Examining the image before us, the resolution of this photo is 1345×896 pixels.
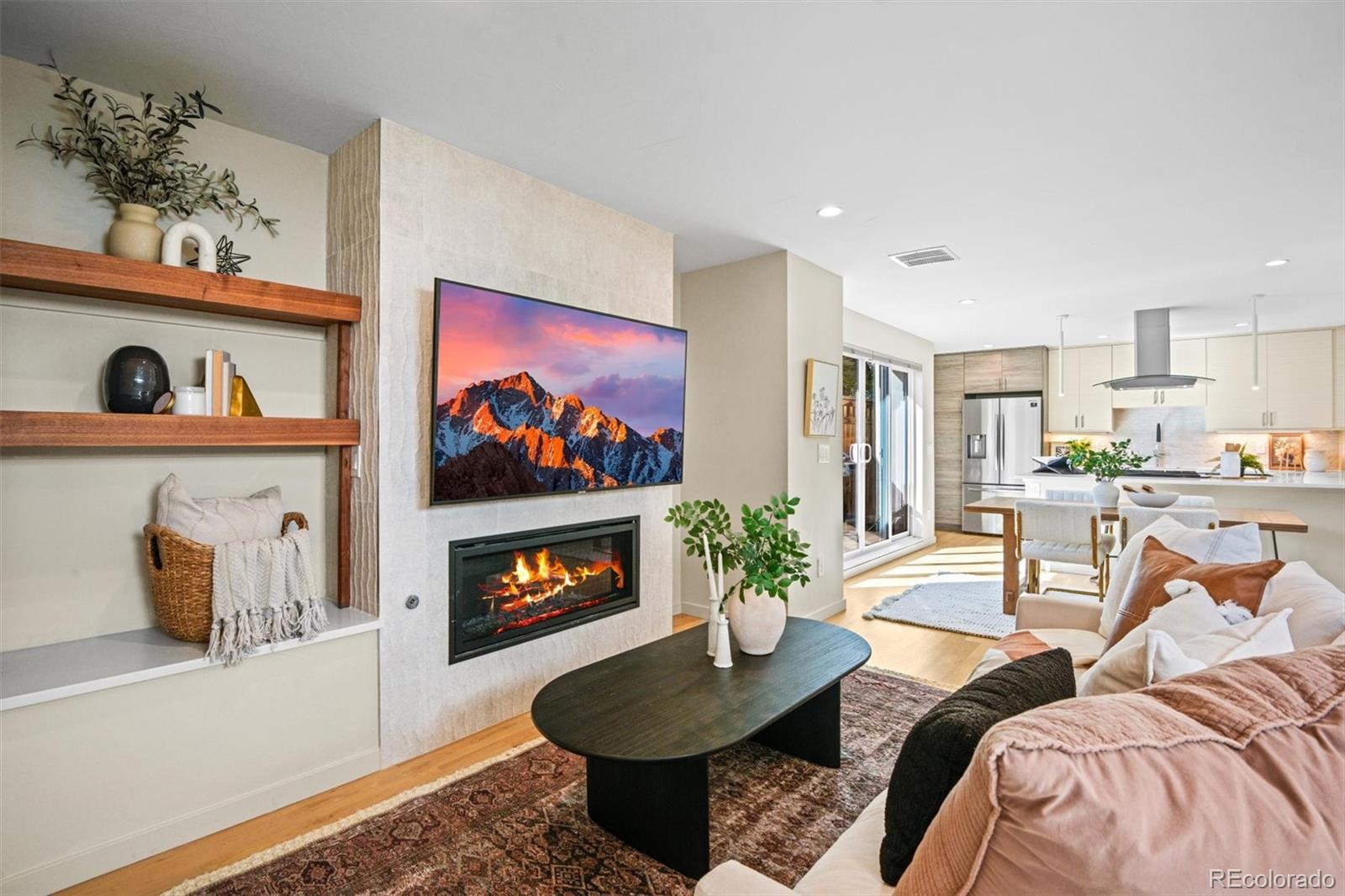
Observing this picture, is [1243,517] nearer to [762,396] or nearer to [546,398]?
[762,396]

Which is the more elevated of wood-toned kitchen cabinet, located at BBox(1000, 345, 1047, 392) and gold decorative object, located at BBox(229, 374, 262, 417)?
wood-toned kitchen cabinet, located at BBox(1000, 345, 1047, 392)

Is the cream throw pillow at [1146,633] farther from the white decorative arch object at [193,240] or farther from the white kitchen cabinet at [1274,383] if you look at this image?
the white kitchen cabinet at [1274,383]

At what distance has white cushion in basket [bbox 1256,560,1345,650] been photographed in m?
1.41

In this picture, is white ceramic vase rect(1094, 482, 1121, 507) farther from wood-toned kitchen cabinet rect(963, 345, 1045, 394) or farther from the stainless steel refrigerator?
wood-toned kitchen cabinet rect(963, 345, 1045, 394)

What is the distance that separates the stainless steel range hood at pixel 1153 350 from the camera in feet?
18.8

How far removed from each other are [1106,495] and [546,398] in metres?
4.00

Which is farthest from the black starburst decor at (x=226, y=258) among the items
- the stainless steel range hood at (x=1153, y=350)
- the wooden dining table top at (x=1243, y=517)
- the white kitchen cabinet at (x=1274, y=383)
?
the white kitchen cabinet at (x=1274, y=383)

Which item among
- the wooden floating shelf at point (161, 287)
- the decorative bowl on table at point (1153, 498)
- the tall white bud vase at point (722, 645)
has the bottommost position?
the tall white bud vase at point (722, 645)

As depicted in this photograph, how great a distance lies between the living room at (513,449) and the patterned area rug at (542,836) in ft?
0.06

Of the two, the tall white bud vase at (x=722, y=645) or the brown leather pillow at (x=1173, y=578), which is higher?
the brown leather pillow at (x=1173, y=578)

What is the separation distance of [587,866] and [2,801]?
5.19ft

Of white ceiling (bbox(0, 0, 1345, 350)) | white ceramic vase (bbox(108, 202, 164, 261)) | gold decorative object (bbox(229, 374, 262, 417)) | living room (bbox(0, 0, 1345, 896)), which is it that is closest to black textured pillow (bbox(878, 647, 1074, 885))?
living room (bbox(0, 0, 1345, 896))

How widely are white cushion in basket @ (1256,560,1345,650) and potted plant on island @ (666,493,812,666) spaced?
1222 mm

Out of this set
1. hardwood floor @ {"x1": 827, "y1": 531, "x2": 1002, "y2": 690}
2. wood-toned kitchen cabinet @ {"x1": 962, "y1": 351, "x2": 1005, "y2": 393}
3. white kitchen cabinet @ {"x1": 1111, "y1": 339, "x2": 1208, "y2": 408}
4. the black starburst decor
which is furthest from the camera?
wood-toned kitchen cabinet @ {"x1": 962, "y1": 351, "x2": 1005, "y2": 393}
